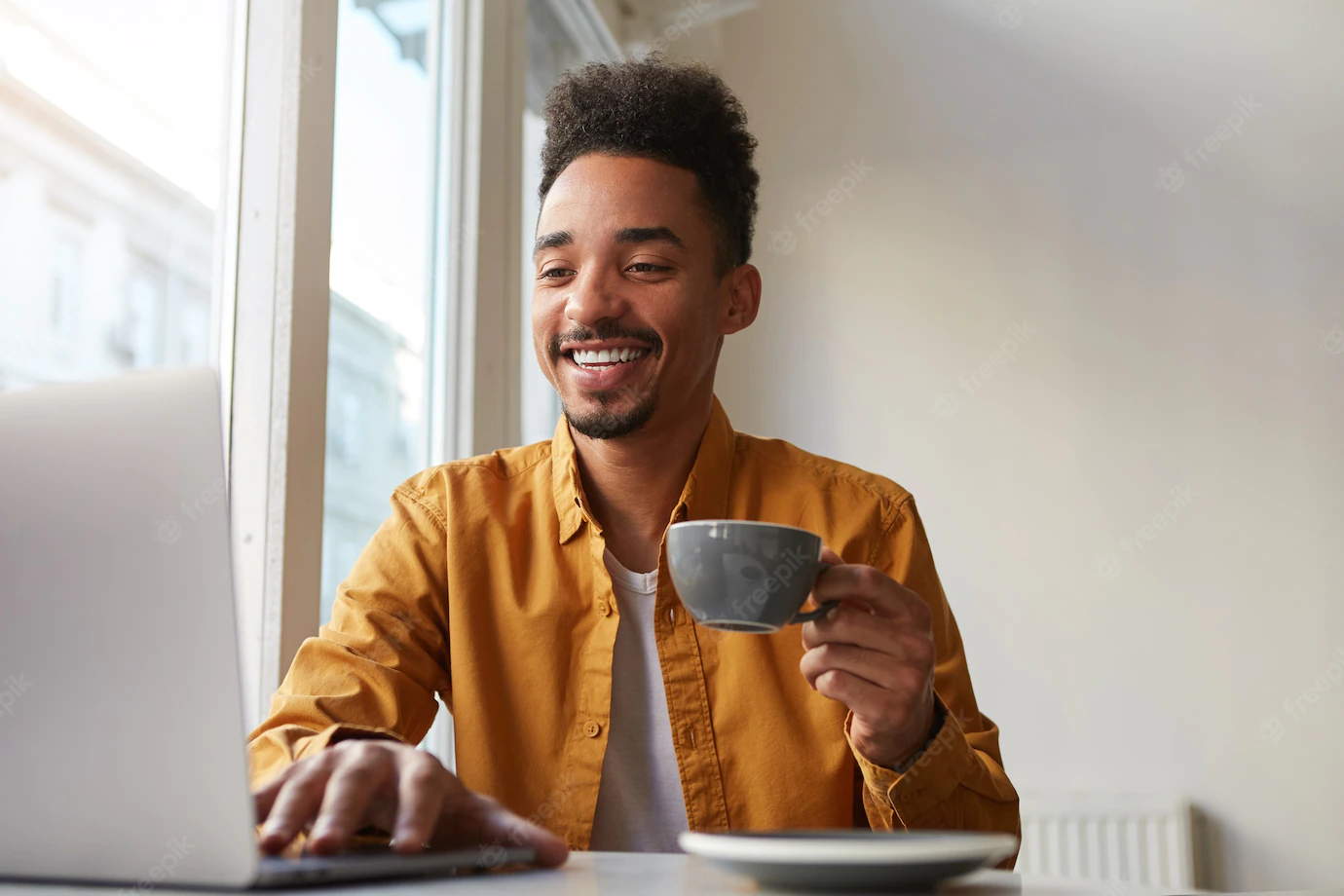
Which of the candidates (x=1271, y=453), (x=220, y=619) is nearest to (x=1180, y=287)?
(x=1271, y=453)

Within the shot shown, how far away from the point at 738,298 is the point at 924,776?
0.82m

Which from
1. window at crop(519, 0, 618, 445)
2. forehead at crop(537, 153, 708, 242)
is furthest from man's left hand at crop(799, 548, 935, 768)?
window at crop(519, 0, 618, 445)

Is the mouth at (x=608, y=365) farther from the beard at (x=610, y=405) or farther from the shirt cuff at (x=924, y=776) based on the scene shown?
the shirt cuff at (x=924, y=776)

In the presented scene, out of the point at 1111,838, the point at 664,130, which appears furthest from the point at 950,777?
the point at 1111,838

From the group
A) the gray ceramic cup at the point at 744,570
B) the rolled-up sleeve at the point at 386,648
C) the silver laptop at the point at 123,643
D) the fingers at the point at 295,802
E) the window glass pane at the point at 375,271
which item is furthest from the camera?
the window glass pane at the point at 375,271

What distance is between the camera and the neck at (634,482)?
141 centimetres

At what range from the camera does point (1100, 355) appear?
3.07 metres

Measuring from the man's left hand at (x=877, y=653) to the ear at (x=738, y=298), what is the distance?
28.6 inches

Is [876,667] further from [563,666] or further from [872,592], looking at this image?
[563,666]

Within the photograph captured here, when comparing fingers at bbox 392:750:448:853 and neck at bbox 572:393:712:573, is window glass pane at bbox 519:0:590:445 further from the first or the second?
Result: fingers at bbox 392:750:448:853

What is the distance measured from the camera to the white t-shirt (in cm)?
123

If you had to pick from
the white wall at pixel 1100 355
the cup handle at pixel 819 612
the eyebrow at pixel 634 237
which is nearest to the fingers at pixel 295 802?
the cup handle at pixel 819 612

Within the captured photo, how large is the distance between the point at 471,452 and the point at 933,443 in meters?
1.45

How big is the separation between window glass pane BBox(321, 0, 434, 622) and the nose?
1.67 ft
